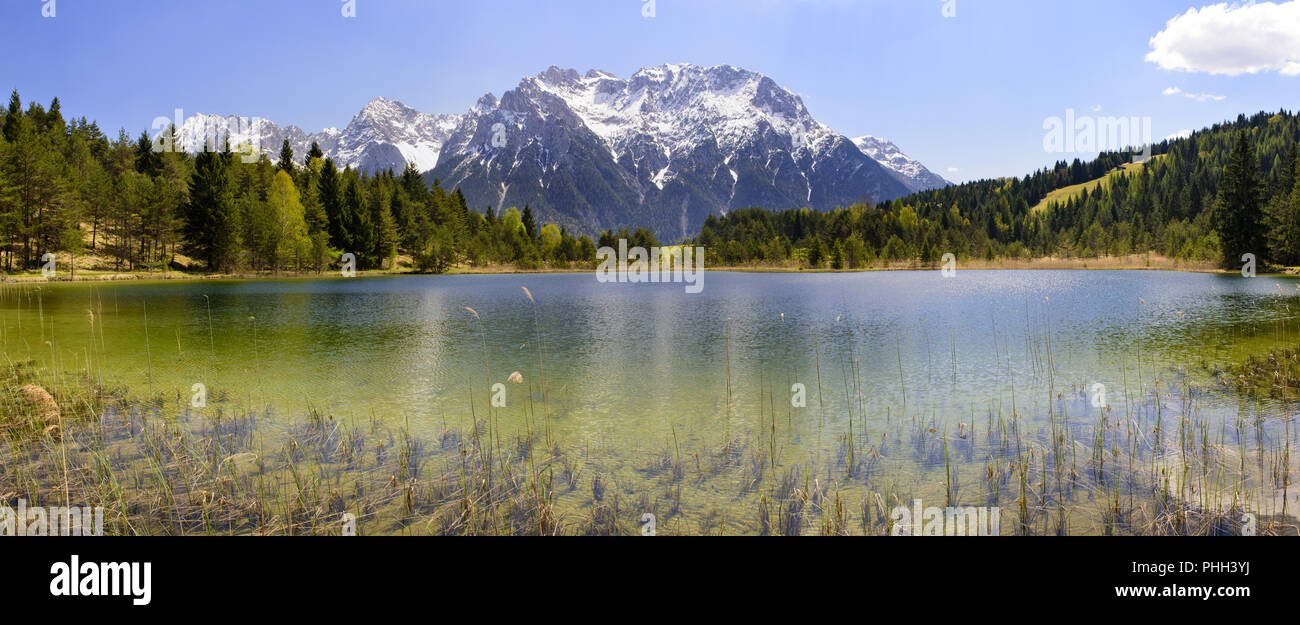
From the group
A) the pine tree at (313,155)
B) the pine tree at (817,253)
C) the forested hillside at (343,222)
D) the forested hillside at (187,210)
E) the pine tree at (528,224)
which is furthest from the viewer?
the pine tree at (528,224)

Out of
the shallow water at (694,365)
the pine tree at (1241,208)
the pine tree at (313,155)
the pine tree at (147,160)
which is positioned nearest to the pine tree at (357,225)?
the pine tree at (313,155)

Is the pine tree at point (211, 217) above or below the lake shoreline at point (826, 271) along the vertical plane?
above

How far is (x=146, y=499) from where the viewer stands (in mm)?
8141

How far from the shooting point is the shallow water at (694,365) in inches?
497

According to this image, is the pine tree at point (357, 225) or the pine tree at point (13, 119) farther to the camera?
the pine tree at point (357, 225)

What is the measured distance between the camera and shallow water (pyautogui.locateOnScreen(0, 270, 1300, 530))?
497 inches

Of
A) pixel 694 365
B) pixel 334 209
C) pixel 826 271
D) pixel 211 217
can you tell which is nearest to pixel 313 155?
pixel 334 209

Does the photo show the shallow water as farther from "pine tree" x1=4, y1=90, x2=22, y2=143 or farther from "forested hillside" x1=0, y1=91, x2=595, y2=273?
"pine tree" x1=4, y1=90, x2=22, y2=143

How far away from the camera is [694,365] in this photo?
20.0 meters

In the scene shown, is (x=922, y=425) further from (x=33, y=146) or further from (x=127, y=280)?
(x=33, y=146)

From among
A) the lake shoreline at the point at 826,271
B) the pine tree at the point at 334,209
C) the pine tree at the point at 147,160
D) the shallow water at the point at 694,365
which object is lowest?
the shallow water at the point at 694,365

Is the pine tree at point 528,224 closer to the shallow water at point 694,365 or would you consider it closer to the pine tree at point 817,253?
the pine tree at point 817,253
